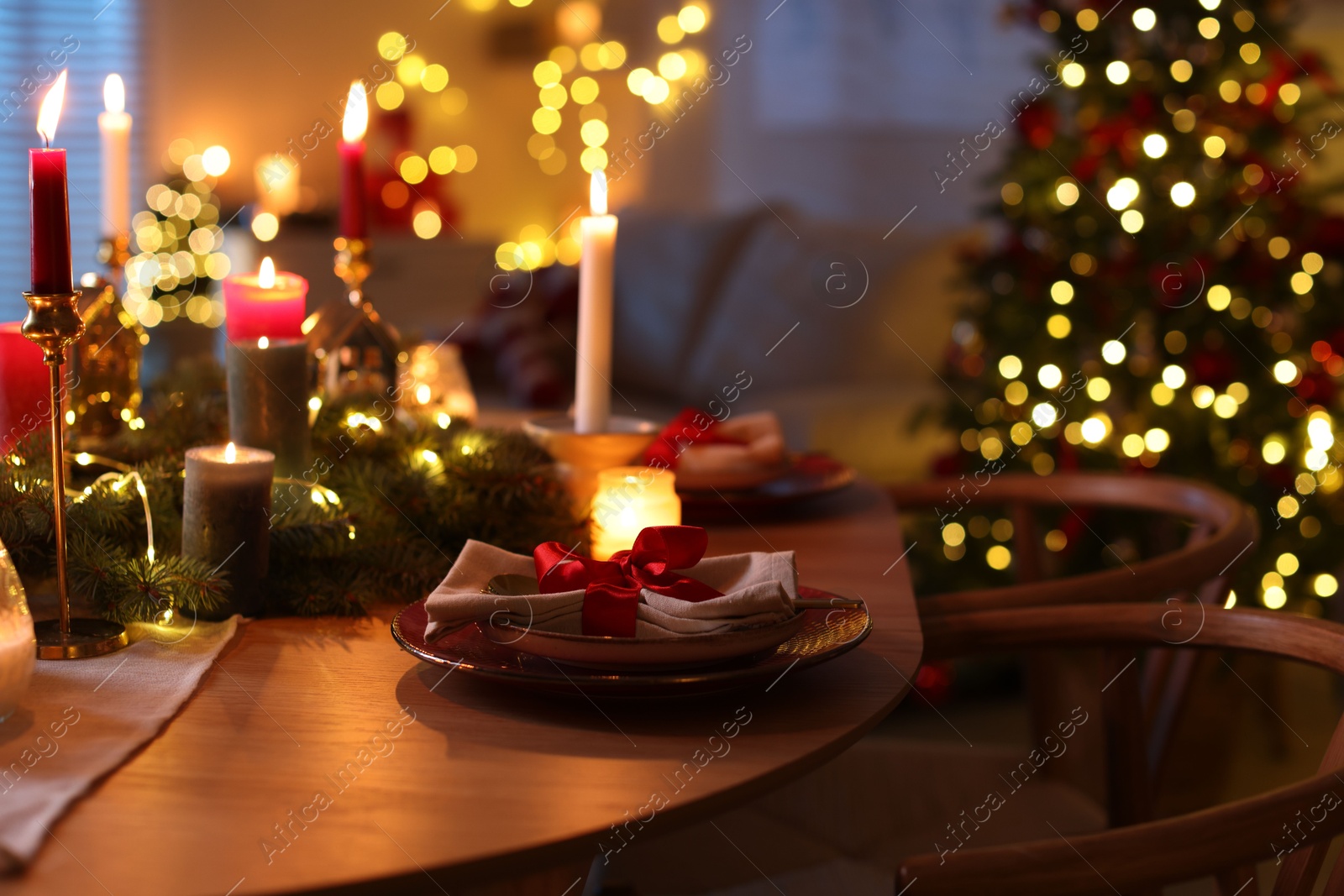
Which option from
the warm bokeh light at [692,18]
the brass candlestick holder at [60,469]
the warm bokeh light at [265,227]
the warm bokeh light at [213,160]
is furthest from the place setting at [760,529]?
the warm bokeh light at [213,160]

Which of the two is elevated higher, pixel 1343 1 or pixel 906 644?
pixel 1343 1

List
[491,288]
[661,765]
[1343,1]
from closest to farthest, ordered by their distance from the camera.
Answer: [661,765], [1343,1], [491,288]

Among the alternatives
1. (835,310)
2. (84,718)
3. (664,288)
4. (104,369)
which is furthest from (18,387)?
(664,288)

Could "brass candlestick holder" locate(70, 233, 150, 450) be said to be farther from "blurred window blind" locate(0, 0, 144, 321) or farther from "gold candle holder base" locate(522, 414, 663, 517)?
"blurred window blind" locate(0, 0, 144, 321)

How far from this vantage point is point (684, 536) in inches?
31.5

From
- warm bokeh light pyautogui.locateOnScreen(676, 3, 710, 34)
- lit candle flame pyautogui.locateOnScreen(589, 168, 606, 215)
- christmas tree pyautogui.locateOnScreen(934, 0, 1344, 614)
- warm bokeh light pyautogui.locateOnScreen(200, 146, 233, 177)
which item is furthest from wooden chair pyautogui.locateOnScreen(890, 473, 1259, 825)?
warm bokeh light pyautogui.locateOnScreen(200, 146, 233, 177)

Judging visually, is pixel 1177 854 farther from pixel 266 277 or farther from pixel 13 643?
pixel 266 277

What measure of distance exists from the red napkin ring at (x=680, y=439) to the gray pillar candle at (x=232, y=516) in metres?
0.44

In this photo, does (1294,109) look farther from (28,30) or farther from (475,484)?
(28,30)

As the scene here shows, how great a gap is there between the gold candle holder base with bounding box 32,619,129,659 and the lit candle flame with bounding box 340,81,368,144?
583 mm

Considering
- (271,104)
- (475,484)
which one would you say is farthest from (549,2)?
(475,484)

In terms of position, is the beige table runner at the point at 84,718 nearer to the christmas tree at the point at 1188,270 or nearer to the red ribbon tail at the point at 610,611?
the red ribbon tail at the point at 610,611

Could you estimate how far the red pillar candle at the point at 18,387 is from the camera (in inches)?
38.0

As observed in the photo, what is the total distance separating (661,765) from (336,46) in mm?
4626
